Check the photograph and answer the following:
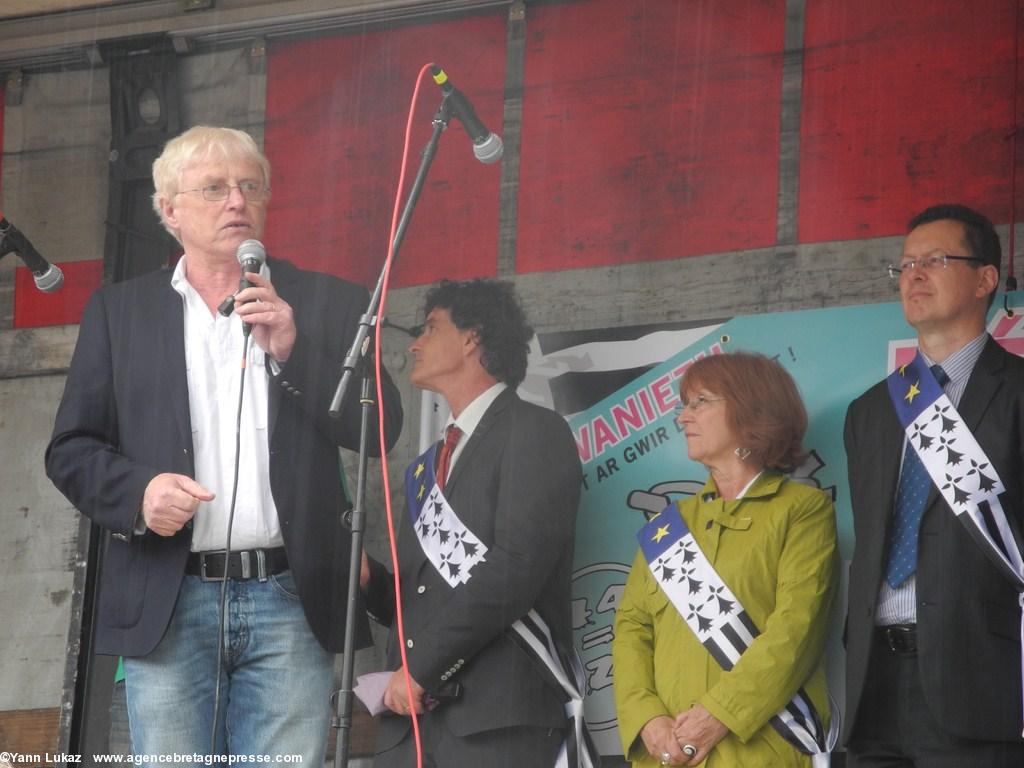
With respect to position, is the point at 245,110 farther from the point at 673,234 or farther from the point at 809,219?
the point at 809,219

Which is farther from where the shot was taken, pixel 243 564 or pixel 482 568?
pixel 482 568

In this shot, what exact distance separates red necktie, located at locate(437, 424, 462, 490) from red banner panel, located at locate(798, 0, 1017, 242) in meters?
1.05

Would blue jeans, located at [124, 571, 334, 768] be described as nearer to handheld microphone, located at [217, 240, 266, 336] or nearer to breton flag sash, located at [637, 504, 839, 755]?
handheld microphone, located at [217, 240, 266, 336]

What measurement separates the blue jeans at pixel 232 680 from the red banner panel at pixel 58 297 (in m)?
1.84

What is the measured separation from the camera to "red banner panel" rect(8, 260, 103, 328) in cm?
496

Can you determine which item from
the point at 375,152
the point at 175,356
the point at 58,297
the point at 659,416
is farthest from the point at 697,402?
the point at 58,297

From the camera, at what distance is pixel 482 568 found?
385cm

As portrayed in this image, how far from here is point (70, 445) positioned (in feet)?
11.5

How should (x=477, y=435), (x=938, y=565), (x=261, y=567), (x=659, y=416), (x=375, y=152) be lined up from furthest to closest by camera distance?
(x=375, y=152), (x=659, y=416), (x=477, y=435), (x=938, y=565), (x=261, y=567)

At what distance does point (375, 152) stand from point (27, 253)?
4.08 ft

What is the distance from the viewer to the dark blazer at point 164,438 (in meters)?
3.37

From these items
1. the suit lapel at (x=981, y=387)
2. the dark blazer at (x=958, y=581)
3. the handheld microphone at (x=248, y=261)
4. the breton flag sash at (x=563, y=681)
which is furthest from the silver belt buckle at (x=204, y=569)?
the suit lapel at (x=981, y=387)

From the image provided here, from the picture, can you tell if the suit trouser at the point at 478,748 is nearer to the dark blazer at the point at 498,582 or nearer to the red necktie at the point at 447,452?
the dark blazer at the point at 498,582

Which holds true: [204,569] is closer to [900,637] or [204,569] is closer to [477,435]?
[477,435]
